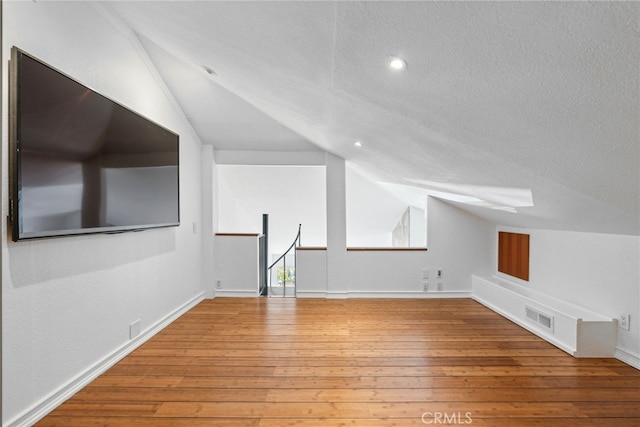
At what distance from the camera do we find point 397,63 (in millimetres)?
1452

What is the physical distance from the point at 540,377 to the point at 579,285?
4.25 feet

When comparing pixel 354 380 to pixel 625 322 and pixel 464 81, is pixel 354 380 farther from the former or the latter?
pixel 625 322

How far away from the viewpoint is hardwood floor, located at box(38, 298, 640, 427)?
1939 mm

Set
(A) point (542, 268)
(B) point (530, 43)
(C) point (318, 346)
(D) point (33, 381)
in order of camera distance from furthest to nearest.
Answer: (A) point (542, 268)
(C) point (318, 346)
(D) point (33, 381)
(B) point (530, 43)

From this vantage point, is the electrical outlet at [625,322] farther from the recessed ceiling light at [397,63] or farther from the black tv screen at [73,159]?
the black tv screen at [73,159]

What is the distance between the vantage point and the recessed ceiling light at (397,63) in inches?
56.0

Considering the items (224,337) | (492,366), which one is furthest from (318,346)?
(492,366)

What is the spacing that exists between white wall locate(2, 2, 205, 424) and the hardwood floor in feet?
0.94

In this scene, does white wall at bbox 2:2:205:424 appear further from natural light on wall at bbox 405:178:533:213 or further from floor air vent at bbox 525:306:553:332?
floor air vent at bbox 525:306:553:332

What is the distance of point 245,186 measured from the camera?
6980mm

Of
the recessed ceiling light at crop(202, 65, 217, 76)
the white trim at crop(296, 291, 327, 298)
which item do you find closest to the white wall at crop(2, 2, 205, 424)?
the recessed ceiling light at crop(202, 65, 217, 76)

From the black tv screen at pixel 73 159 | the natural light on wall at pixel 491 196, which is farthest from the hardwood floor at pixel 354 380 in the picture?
the natural light on wall at pixel 491 196

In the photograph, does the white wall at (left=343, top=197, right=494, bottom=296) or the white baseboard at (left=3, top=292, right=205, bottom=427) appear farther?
the white wall at (left=343, top=197, right=494, bottom=296)

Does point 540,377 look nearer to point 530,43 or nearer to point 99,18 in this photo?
point 530,43
